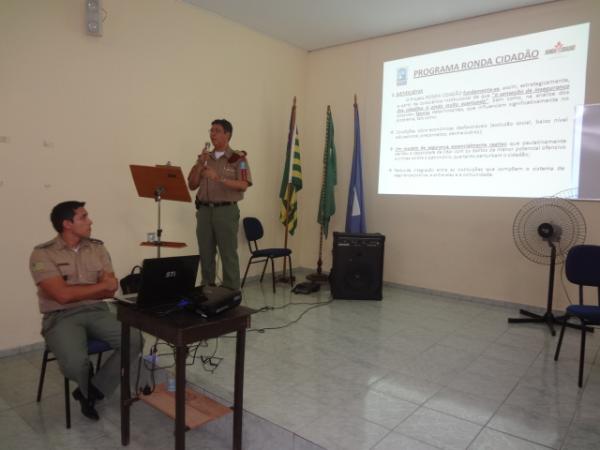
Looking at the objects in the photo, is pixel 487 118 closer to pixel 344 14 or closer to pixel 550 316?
pixel 344 14

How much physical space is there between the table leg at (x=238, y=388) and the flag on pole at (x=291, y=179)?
3.20 metres

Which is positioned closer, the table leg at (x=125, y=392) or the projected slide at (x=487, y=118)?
the table leg at (x=125, y=392)

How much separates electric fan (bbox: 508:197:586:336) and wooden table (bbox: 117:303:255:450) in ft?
9.18

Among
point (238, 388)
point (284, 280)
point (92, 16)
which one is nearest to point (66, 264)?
point (238, 388)

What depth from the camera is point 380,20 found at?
14.7 ft

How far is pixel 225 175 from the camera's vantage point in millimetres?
3514

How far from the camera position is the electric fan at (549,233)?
362 cm

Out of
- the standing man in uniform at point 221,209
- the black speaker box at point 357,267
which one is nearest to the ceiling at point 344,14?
the standing man in uniform at point 221,209

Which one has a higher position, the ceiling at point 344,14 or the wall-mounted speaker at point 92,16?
the ceiling at point 344,14

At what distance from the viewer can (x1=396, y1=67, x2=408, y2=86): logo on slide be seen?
4.81m

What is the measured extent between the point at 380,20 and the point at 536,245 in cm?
272

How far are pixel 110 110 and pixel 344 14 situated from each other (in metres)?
2.49

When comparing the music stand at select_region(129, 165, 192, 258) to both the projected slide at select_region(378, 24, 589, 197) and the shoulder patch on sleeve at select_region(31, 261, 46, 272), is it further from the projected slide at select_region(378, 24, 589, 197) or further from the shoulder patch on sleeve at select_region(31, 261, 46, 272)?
the projected slide at select_region(378, 24, 589, 197)

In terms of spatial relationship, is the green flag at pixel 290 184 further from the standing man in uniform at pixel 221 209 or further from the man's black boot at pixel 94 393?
the man's black boot at pixel 94 393
